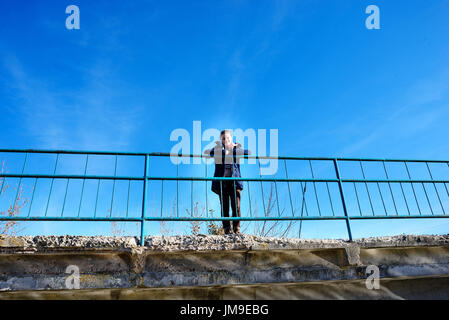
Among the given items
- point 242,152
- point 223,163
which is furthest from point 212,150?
point 242,152

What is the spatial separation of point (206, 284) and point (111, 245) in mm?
1046

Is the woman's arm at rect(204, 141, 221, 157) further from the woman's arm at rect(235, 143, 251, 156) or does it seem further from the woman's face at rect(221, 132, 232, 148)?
the woman's arm at rect(235, 143, 251, 156)

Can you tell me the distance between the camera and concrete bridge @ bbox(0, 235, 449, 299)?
9.18 ft

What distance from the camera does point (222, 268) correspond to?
3.07m

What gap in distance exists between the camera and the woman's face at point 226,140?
439 cm

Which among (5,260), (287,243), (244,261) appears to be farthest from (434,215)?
(5,260)

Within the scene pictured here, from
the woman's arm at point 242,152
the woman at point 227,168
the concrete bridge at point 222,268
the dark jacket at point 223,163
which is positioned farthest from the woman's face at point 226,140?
the concrete bridge at point 222,268

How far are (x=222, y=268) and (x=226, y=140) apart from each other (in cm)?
199

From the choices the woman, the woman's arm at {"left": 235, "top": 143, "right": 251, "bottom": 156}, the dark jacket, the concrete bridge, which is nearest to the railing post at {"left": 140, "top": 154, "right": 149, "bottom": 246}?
the concrete bridge

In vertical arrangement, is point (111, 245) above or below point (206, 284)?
above

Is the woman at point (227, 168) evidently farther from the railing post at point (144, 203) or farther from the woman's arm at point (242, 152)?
the railing post at point (144, 203)

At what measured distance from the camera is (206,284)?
299cm
